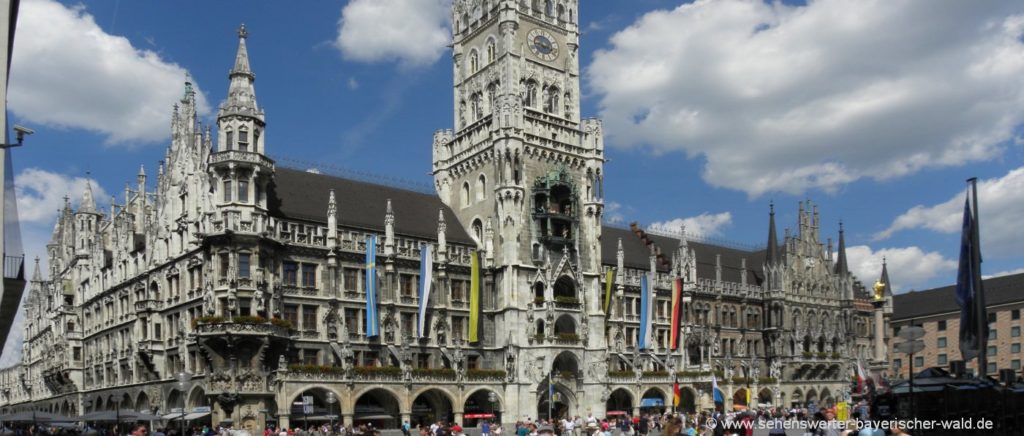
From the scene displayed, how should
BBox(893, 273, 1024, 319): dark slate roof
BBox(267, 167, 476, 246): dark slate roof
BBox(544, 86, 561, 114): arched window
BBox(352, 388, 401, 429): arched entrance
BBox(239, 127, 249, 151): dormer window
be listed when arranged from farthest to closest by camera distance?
BBox(893, 273, 1024, 319): dark slate roof
BBox(544, 86, 561, 114): arched window
BBox(267, 167, 476, 246): dark slate roof
BBox(352, 388, 401, 429): arched entrance
BBox(239, 127, 249, 151): dormer window

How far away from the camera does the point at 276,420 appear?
57.8 meters

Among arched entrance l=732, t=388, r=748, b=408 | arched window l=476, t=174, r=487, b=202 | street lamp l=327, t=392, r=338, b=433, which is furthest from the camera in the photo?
arched entrance l=732, t=388, r=748, b=408

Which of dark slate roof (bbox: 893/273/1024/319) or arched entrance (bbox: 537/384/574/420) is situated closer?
arched entrance (bbox: 537/384/574/420)

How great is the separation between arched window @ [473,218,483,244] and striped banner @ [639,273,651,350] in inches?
569

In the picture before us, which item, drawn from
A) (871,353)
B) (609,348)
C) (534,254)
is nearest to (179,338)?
(534,254)

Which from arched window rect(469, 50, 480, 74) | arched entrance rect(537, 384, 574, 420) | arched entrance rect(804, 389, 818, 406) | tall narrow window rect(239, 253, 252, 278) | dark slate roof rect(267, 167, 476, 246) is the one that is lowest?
arched entrance rect(804, 389, 818, 406)

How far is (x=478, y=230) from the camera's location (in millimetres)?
75125

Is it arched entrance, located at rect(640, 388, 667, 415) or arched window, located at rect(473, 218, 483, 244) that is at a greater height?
Result: arched window, located at rect(473, 218, 483, 244)

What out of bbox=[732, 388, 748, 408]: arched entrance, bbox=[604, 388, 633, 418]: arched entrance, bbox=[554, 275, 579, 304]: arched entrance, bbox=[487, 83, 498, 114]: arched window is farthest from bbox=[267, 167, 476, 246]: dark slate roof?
bbox=[732, 388, 748, 408]: arched entrance

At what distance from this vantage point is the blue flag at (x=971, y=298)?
25.8 m

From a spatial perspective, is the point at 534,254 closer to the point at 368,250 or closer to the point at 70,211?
the point at 368,250

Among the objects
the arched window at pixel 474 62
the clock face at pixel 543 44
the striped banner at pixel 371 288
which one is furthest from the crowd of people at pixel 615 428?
the arched window at pixel 474 62

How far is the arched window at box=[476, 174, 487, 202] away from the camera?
75.1 m

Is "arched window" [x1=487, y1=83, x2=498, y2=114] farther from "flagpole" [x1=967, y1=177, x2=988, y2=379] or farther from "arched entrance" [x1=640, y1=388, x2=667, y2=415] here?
"flagpole" [x1=967, y1=177, x2=988, y2=379]
